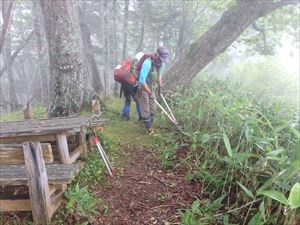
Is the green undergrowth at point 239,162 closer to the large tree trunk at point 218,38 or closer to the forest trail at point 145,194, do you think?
the forest trail at point 145,194

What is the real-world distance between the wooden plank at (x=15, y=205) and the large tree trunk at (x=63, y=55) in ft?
11.1

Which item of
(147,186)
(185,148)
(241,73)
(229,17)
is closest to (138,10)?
(241,73)

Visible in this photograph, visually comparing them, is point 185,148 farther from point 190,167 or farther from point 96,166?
point 96,166

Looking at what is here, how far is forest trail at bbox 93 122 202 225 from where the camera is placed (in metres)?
3.61

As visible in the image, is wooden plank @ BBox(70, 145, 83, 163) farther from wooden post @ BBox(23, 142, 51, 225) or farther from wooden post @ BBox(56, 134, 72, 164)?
wooden post @ BBox(23, 142, 51, 225)

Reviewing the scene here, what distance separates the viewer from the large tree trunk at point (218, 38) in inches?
328

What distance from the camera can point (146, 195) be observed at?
4.11 meters

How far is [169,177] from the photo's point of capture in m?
4.56

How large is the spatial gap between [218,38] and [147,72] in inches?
138

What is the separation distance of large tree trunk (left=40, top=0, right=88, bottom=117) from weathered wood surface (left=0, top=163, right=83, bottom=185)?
10.4 feet

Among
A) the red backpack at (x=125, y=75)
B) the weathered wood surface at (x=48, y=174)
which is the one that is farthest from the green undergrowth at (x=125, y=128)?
the weathered wood surface at (x=48, y=174)

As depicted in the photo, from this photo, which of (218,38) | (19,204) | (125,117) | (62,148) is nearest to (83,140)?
(62,148)

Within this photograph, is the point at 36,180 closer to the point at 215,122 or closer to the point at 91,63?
the point at 215,122

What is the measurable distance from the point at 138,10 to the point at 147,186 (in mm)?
14643
